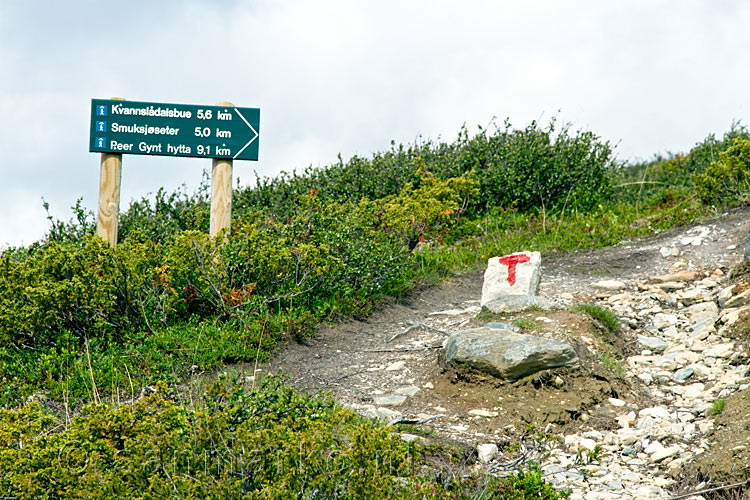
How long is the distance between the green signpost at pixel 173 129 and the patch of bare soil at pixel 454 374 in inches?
104

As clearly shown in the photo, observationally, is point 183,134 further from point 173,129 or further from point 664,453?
point 664,453

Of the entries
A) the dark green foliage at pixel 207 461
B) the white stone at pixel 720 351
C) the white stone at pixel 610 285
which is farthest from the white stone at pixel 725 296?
the dark green foliage at pixel 207 461

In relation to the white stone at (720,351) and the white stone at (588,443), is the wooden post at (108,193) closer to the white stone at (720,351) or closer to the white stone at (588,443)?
the white stone at (588,443)

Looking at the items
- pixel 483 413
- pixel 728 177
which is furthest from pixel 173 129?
pixel 728 177

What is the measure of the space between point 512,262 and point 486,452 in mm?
3977

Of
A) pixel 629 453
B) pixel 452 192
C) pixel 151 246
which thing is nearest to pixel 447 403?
pixel 629 453

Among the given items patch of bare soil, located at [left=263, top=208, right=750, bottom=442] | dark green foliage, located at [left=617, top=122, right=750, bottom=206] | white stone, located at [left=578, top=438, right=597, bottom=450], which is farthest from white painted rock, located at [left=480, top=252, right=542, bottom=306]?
dark green foliage, located at [left=617, top=122, right=750, bottom=206]

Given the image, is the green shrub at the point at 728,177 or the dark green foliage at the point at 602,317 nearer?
the dark green foliage at the point at 602,317

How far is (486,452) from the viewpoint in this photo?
208 inches

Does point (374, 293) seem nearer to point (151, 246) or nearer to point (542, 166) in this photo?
point (151, 246)

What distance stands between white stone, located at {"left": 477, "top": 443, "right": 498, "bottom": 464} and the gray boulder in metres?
1.14

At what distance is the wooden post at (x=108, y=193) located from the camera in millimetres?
9508

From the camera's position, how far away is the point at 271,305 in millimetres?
8578

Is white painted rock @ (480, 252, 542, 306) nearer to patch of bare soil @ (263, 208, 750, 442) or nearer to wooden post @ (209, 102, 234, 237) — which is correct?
patch of bare soil @ (263, 208, 750, 442)
